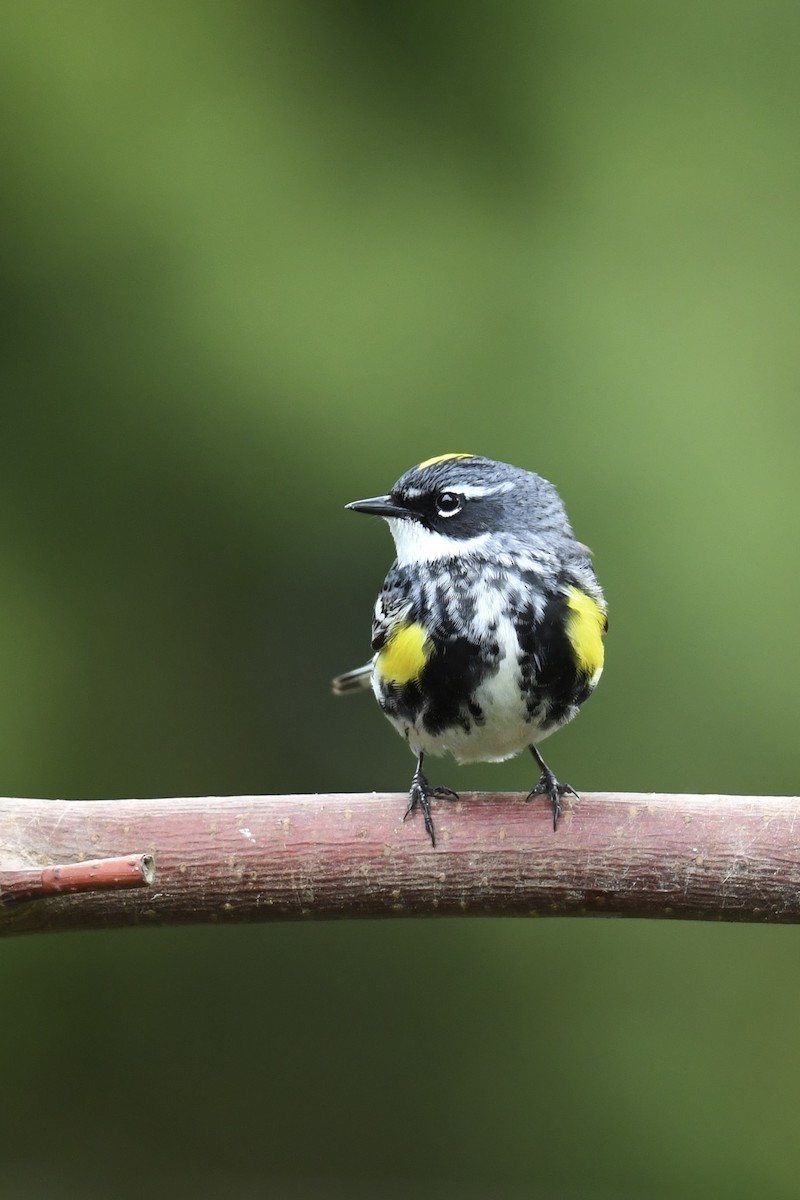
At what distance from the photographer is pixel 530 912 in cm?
253

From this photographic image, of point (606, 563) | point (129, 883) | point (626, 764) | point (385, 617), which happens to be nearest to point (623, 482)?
point (606, 563)

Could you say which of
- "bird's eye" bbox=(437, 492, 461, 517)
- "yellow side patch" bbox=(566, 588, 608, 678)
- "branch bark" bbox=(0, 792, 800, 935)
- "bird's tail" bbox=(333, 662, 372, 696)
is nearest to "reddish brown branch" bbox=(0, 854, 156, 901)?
"branch bark" bbox=(0, 792, 800, 935)

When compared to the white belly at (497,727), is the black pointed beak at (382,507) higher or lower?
higher

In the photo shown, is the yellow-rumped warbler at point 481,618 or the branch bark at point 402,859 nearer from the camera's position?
the branch bark at point 402,859

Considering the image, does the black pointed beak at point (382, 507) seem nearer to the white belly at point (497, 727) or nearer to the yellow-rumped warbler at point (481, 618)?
the yellow-rumped warbler at point (481, 618)

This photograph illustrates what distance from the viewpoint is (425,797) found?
8.61 ft

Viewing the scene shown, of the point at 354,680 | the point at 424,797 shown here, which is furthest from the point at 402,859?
the point at 354,680

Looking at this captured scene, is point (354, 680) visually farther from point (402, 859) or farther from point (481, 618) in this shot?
point (402, 859)

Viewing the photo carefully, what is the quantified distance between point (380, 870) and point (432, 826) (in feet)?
0.43

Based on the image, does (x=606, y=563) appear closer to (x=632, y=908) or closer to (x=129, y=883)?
(x=632, y=908)

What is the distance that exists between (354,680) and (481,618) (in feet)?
2.57

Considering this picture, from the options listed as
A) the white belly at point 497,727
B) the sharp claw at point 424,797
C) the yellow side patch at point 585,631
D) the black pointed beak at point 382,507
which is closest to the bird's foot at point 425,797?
the sharp claw at point 424,797

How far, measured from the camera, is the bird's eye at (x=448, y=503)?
9.58 ft

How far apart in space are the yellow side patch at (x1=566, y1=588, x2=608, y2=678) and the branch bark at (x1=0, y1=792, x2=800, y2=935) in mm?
328
